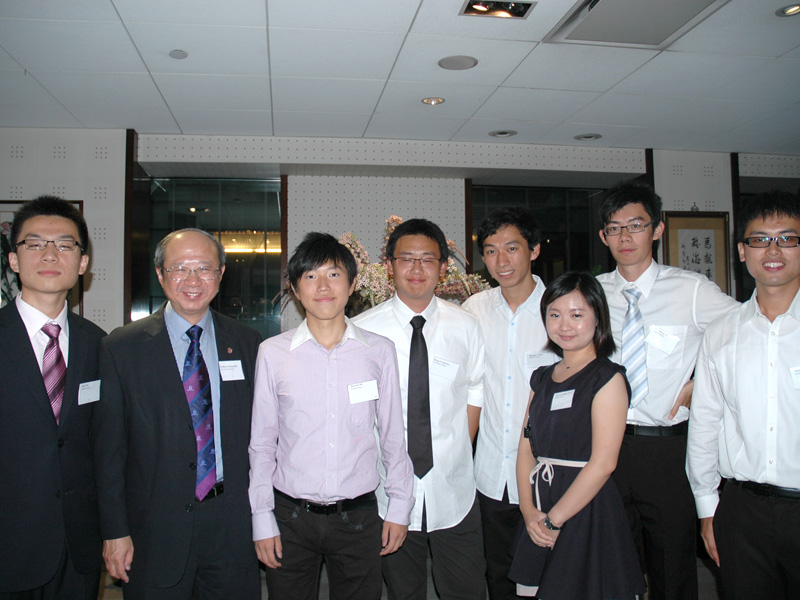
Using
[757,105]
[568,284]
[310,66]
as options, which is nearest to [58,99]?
[310,66]

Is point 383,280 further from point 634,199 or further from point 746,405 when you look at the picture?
point 746,405

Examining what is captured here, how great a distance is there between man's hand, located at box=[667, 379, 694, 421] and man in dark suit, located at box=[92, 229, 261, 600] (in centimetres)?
189

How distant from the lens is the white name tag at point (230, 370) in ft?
7.14

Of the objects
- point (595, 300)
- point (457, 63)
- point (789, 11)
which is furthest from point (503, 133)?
point (595, 300)

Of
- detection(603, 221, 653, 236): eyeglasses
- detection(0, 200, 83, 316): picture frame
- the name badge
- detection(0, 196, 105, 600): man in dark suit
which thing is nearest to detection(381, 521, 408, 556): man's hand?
the name badge

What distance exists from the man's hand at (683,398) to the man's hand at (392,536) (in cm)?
131

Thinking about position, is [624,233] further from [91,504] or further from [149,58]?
[149,58]

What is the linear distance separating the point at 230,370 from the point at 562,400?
1.37m

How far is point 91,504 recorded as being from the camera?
214 centimetres

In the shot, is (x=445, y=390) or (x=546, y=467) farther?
(x=445, y=390)

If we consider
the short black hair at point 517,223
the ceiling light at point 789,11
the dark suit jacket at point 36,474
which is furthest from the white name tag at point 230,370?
the ceiling light at point 789,11

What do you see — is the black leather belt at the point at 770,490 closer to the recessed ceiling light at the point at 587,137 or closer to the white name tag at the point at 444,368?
the white name tag at the point at 444,368

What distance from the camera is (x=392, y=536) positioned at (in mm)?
2105

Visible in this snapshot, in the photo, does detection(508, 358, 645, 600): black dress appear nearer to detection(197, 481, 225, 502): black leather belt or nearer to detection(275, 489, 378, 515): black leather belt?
detection(275, 489, 378, 515): black leather belt
